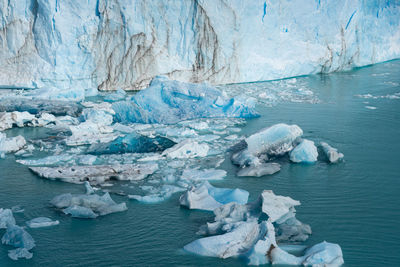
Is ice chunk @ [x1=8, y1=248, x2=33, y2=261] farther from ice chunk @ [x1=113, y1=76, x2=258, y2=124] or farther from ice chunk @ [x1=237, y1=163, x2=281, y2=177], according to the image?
ice chunk @ [x1=113, y1=76, x2=258, y2=124]

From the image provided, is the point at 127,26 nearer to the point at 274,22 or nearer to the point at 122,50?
the point at 122,50

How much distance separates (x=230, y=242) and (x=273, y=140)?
2.38 m

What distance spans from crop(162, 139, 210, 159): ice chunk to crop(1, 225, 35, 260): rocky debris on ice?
2173 millimetres

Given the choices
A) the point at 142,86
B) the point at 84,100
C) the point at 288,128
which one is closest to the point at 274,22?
the point at 142,86

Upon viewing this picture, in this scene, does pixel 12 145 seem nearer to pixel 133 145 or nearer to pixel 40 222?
pixel 133 145

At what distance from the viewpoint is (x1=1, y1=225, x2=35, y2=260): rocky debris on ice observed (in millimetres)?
3223

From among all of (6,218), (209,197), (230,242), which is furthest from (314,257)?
(6,218)

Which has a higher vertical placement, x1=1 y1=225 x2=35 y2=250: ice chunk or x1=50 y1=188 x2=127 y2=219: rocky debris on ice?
x1=50 y1=188 x2=127 y2=219: rocky debris on ice

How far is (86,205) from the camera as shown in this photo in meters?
3.97

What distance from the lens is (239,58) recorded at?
10867 mm

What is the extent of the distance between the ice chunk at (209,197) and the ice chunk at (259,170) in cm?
65

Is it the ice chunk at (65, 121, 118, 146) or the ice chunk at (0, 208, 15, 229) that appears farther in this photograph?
the ice chunk at (65, 121, 118, 146)

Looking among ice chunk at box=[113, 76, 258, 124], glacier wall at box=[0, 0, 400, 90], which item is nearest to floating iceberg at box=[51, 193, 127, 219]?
ice chunk at box=[113, 76, 258, 124]

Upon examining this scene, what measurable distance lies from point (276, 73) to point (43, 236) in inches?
348
